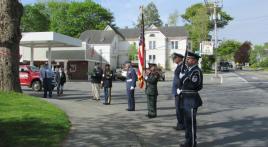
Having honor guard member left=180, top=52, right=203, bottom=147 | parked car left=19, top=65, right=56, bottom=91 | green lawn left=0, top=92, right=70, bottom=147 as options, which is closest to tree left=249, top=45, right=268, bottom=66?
parked car left=19, top=65, right=56, bottom=91

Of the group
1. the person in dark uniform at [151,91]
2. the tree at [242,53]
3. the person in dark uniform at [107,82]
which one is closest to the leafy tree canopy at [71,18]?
the tree at [242,53]

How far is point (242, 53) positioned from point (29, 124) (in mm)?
144649

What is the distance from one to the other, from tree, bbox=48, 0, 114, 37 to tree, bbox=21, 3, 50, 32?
6.64 feet

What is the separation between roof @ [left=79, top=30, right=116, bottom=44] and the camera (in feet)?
291

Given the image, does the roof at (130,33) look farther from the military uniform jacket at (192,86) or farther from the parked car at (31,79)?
the military uniform jacket at (192,86)

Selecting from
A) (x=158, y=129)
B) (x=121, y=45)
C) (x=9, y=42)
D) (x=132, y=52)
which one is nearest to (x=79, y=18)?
(x=121, y=45)

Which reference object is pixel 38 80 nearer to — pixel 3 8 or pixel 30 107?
pixel 3 8

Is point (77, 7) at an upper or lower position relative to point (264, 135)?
upper

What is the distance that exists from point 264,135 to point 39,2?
360 feet

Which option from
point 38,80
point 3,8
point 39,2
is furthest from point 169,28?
point 3,8

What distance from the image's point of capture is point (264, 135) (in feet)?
39.4

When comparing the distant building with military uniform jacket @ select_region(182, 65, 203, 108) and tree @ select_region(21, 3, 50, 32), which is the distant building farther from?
military uniform jacket @ select_region(182, 65, 203, 108)

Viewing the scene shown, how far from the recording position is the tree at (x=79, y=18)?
104062mm

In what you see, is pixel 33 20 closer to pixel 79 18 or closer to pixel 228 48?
pixel 79 18
